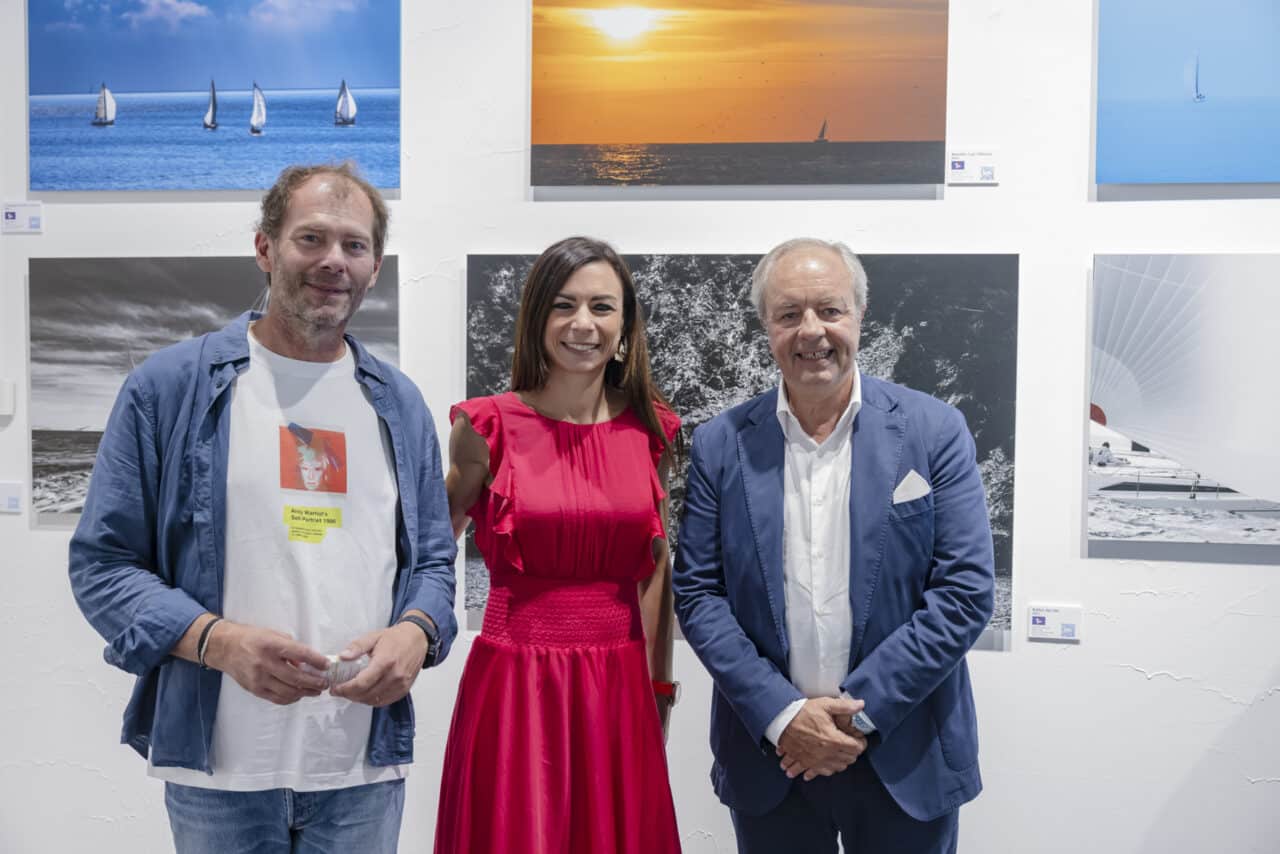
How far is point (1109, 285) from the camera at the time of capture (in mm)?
2908

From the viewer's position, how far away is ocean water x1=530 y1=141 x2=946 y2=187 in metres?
2.96

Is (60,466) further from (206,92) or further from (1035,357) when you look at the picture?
(1035,357)

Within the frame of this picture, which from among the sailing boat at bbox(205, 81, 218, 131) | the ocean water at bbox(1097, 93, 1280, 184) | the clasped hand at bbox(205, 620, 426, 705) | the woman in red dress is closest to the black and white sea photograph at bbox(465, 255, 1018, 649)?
the ocean water at bbox(1097, 93, 1280, 184)

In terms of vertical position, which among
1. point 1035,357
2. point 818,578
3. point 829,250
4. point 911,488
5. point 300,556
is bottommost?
point 818,578

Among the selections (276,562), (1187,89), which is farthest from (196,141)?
(1187,89)

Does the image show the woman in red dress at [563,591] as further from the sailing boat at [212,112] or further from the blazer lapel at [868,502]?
the sailing boat at [212,112]

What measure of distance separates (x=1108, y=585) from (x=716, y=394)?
1.36 m

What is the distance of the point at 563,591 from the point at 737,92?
1.70 m

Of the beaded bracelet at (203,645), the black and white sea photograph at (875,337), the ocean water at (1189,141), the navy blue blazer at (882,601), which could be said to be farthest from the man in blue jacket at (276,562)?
the ocean water at (1189,141)

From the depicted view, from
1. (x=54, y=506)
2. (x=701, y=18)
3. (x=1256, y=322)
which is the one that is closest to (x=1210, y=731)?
(x=1256, y=322)

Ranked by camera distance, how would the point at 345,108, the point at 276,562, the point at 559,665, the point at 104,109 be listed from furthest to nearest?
1. the point at 104,109
2. the point at 345,108
3. the point at 559,665
4. the point at 276,562

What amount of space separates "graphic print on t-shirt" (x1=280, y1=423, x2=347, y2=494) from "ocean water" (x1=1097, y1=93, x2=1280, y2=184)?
243cm

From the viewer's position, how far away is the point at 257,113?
3.19 m

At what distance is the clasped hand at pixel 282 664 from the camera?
5.32 feet
